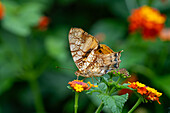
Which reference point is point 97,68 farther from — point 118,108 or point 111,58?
point 118,108

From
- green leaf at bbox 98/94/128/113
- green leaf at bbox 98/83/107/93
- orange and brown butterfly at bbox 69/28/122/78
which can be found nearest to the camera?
green leaf at bbox 98/94/128/113

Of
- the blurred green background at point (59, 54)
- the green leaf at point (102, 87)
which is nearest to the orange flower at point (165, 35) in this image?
the blurred green background at point (59, 54)

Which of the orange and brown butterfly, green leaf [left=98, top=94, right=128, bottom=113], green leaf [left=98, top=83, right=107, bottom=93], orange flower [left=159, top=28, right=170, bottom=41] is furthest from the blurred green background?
green leaf [left=98, top=94, right=128, bottom=113]

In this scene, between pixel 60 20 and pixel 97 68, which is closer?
pixel 97 68

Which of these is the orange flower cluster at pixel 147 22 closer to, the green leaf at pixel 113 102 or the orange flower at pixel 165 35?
the orange flower at pixel 165 35

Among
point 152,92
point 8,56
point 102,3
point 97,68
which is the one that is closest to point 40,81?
point 8,56

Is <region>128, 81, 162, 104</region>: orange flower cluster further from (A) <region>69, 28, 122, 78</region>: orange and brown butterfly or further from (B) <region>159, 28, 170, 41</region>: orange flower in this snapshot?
(B) <region>159, 28, 170, 41</region>: orange flower
